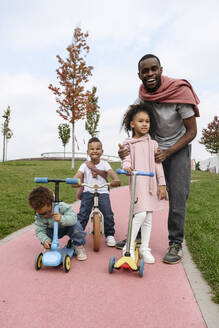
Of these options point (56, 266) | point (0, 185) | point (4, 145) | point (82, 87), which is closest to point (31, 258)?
point (56, 266)

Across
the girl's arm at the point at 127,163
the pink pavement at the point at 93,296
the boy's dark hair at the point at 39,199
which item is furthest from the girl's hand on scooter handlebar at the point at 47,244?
the girl's arm at the point at 127,163

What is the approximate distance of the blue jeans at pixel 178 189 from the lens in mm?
3748

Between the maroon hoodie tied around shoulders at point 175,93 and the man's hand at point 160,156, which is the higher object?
the maroon hoodie tied around shoulders at point 175,93

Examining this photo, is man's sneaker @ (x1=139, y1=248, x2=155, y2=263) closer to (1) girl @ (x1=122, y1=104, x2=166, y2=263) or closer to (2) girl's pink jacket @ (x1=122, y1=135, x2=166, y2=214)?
(1) girl @ (x1=122, y1=104, x2=166, y2=263)

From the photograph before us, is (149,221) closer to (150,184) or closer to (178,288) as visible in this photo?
(150,184)

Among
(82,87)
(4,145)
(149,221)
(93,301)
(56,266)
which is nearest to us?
(93,301)

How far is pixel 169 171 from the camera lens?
388cm

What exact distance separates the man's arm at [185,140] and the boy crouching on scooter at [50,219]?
1.21 m

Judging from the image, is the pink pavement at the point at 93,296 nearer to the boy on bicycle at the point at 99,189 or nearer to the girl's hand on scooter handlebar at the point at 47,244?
the girl's hand on scooter handlebar at the point at 47,244

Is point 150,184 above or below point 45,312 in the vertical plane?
above

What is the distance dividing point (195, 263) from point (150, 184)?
3.40 ft

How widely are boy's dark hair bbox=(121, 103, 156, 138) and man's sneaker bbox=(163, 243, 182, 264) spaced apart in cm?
139

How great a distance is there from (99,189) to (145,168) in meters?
1.05

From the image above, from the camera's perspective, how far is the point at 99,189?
4.46 metres
